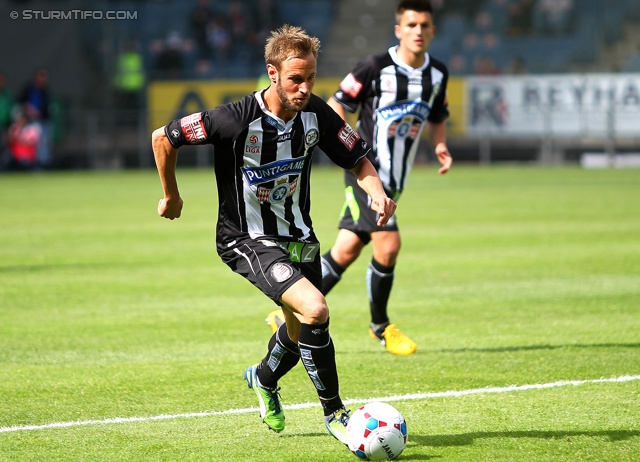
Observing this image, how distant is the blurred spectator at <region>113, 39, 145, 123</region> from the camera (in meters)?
31.6

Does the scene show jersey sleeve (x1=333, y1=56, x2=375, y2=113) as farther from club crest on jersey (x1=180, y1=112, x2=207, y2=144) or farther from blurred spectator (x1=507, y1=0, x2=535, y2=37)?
blurred spectator (x1=507, y1=0, x2=535, y2=37)

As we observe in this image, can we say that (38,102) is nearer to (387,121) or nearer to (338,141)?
(387,121)

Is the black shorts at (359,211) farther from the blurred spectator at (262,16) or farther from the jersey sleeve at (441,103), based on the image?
the blurred spectator at (262,16)

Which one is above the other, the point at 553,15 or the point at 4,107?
the point at 553,15

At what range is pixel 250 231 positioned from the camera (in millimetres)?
5168

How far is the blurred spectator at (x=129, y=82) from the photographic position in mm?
31578

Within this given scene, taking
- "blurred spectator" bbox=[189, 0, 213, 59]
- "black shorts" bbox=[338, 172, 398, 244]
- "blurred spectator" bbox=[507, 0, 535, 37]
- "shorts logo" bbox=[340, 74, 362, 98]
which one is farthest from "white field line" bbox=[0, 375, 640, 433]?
"blurred spectator" bbox=[189, 0, 213, 59]

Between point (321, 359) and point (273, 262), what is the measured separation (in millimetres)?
531

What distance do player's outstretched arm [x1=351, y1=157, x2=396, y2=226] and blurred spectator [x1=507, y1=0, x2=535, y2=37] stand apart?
27.8m

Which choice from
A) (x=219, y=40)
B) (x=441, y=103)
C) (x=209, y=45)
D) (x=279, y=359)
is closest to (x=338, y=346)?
(x=441, y=103)

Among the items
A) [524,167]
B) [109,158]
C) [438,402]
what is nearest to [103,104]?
[109,158]

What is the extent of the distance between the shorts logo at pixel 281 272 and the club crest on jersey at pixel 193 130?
723 millimetres

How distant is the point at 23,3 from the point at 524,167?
17565 millimetres

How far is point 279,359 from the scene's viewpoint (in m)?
→ 5.27
